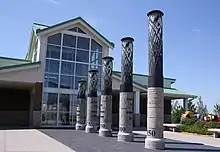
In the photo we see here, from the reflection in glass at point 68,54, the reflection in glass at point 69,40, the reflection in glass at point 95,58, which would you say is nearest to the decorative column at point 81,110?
the reflection in glass at point 68,54

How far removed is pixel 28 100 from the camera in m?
29.5

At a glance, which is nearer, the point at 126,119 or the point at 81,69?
the point at 126,119

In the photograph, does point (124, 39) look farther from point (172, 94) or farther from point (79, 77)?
point (172, 94)

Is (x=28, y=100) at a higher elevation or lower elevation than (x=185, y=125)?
higher

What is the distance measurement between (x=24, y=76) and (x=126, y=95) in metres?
11.7

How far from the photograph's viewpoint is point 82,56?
26797 millimetres

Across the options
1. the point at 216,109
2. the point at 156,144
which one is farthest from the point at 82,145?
the point at 216,109

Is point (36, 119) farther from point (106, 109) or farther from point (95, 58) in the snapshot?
point (106, 109)

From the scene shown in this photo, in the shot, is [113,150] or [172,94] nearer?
[113,150]

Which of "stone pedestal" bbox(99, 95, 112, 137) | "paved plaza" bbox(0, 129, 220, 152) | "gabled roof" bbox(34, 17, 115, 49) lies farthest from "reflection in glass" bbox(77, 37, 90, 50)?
"paved plaza" bbox(0, 129, 220, 152)

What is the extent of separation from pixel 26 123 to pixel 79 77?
307 inches

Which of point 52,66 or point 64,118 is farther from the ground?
point 52,66

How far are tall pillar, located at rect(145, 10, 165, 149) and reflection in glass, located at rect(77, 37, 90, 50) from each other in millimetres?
15000

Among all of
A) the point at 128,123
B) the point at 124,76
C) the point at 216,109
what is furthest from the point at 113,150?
the point at 216,109
